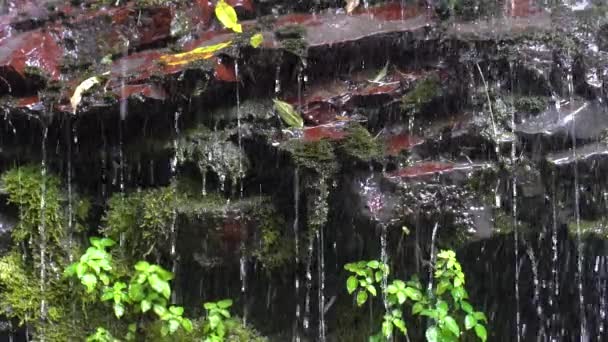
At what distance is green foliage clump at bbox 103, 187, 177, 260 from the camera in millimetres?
3658

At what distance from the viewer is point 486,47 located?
3691 mm

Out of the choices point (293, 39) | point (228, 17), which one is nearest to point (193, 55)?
point (228, 17)

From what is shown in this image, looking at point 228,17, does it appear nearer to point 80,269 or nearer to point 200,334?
point 80,269

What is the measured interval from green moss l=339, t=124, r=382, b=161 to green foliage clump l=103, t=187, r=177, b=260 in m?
1.04

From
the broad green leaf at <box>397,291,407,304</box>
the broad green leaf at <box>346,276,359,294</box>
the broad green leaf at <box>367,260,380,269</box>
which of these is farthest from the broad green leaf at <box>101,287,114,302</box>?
the broad green leaf at <box>397,291,407,304</box>

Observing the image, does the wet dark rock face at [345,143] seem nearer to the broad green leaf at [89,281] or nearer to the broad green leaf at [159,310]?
the broad green leaf at [159,310]

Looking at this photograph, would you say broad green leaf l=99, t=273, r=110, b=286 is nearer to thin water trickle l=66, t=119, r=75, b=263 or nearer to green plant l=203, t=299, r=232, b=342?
thin water trickle l=66, t=119, r=75, b=263

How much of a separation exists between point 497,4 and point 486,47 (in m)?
0.38

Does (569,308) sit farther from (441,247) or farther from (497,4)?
(497,4)

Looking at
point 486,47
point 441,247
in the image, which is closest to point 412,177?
point 441,247

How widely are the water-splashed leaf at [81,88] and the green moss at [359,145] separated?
1.49 meters

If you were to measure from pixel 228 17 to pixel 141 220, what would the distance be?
1.30m

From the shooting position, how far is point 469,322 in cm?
336

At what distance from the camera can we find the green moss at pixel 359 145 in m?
3.40
